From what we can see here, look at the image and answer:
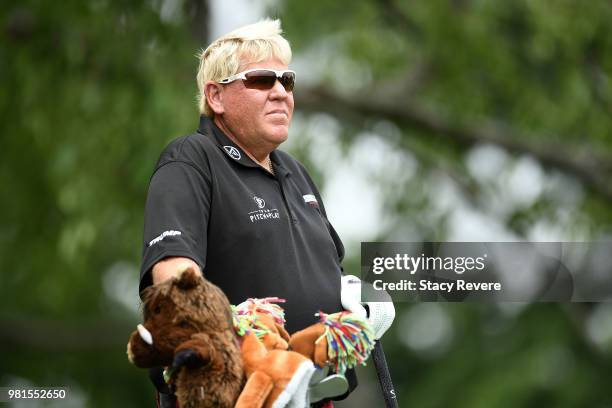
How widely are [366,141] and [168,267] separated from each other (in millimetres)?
7703

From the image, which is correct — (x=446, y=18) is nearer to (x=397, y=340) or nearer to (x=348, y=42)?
(x=348, y=42)

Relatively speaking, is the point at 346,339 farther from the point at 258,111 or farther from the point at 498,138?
the point at 498,138

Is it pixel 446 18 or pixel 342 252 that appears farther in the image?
pixel 446 18

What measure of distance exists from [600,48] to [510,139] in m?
1.14

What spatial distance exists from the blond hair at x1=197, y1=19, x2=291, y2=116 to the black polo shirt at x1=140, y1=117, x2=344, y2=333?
0.18 meters

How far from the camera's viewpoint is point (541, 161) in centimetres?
1057

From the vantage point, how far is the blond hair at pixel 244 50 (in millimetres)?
3416

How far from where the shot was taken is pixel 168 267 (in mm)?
2939

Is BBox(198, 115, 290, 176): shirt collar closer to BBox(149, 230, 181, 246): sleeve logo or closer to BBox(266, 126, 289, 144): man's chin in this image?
BBox(266, 126, 289, 144): man's chin

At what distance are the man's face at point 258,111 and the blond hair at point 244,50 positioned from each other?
2 centimetres

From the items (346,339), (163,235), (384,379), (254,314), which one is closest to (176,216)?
(163,235)

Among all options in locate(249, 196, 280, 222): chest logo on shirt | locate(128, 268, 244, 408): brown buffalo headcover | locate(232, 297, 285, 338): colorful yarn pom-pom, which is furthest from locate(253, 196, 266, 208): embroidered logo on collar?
locate(128, 268, 244, 408): brown buffalo headcover

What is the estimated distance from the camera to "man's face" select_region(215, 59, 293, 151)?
3406 mm

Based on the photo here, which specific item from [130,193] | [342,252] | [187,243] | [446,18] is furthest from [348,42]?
[187,243]
